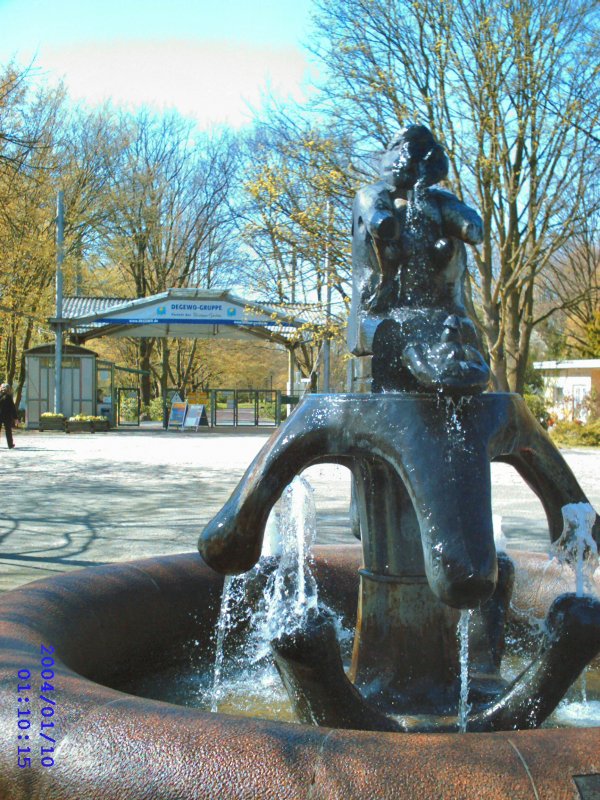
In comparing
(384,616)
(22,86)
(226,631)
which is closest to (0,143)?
(22,86)

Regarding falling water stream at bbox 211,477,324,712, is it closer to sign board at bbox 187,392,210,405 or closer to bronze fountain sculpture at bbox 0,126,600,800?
bronze fountain sculpture at bbox 0,126,600,800

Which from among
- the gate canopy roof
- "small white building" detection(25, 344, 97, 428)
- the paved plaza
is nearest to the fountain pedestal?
the paved plaza

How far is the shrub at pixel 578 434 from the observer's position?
26969 mm

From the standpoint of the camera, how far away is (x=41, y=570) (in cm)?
725

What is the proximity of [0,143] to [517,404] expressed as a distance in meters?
22.2

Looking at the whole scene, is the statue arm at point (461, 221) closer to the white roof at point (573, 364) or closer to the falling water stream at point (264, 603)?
the falling water stream at point (264, 603)

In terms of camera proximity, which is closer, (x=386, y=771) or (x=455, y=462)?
(x=386, y=771)

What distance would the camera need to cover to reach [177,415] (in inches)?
1366

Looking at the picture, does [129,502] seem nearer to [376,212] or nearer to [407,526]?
[407,526]

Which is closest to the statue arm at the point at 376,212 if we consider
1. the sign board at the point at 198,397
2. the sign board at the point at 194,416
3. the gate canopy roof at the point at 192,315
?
the gate canopy roof at the point at 192,315

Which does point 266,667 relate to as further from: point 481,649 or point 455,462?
point 455,462

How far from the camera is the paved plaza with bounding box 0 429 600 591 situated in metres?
8.29

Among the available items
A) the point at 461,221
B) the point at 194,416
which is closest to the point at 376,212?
the point at 461,221
